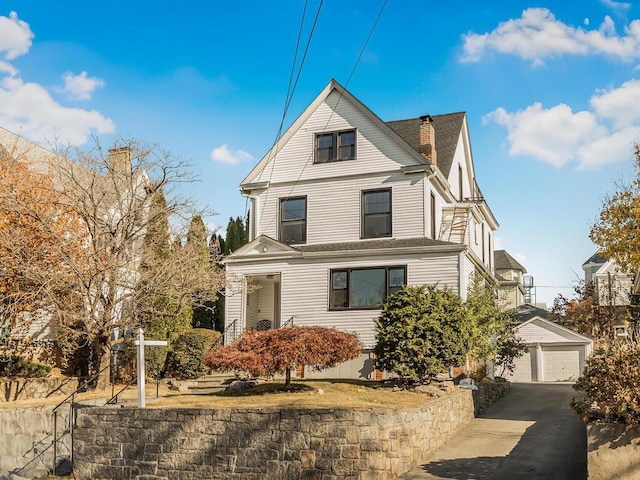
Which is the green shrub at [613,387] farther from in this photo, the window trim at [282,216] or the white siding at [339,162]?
the window trim at [282,216]

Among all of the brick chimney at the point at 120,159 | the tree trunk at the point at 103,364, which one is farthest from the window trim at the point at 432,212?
the tree trunk at the point at 103,364

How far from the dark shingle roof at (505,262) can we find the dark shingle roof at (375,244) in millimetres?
34805

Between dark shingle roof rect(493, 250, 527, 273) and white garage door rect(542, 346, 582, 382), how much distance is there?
21529 mm

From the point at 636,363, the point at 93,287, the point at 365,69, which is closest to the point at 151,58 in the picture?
the point at 365,69

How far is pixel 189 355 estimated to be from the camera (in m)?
21.0

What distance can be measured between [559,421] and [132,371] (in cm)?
1315

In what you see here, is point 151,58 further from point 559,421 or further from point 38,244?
point 559,421

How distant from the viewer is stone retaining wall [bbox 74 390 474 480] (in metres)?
11.2

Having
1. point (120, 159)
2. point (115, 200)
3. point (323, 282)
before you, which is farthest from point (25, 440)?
point (323, 282)

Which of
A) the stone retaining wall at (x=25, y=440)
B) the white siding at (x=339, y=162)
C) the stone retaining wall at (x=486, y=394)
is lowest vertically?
the stone retaining wall at (x=25, y=440)

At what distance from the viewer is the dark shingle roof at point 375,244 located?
70.4 feet

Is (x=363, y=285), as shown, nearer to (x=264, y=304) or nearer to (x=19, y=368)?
(x=264, y=304)

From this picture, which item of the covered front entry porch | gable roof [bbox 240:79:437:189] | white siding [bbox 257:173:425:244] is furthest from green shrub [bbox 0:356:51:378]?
gable roof [bbox 240:79:437:189]

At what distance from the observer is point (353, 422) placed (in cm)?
1123
